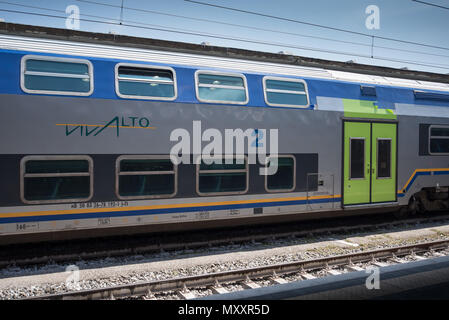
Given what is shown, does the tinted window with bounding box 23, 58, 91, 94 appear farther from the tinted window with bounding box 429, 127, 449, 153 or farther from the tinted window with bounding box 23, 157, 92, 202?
the tinted window with bounding box 429, 127, 449, 153

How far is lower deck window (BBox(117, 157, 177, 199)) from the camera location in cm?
776

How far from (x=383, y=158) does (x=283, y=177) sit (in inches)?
125

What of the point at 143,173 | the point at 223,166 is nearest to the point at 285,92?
the point at 223,166

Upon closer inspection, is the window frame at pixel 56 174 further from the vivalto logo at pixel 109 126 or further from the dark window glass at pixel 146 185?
the dark window glass at pixel 146 185

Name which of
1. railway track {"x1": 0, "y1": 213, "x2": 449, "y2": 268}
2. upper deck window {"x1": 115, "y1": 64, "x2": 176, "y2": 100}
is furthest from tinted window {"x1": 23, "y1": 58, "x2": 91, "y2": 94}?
railway track {"x1": 0, "y1": 213, "x2": 449, "y2": 268}

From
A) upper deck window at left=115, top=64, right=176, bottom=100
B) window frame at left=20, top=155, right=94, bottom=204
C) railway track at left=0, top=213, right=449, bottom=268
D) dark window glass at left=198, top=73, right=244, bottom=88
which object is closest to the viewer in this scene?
window frame at left=20, top=155, right=94, bottom=204

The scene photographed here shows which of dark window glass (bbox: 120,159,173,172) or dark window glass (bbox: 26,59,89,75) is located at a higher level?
dark window glass (bbox: 26,59,89,75)

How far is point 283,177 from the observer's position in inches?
364

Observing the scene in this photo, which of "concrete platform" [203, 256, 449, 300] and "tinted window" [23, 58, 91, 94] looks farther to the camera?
"tinted window" [23, 58, 91, 94]

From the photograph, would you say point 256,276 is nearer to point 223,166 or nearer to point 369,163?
point 223,166

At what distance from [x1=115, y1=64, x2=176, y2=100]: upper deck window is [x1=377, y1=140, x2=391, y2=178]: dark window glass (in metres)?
5.71

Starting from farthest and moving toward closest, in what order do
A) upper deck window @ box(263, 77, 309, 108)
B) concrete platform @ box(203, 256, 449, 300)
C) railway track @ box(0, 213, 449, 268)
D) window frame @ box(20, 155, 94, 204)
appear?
upper deck window @ box(263, 77, 309, 108), railway track @ box(0, 213, 449, 268), window frame @ box(20, 155, 94, 204), concrete platform @ box(203, 256, 449, 300)

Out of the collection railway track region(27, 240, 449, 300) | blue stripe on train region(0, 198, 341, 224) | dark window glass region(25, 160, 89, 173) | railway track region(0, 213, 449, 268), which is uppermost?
dark window glass region(25, 160, 89, 173)
